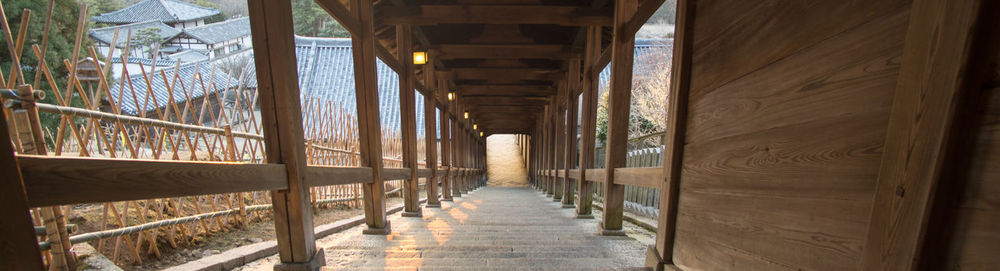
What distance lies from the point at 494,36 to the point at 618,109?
8.13ft

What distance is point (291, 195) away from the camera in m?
1.68

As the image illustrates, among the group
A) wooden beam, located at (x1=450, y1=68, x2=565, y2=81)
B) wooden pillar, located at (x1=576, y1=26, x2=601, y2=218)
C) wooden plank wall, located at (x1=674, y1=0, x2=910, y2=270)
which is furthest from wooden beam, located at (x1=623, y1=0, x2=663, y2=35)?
wooden beam, located at (x1=450, y1=68, x2=565, y2=81)

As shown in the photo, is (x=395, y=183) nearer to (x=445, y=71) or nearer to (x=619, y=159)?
(x=445, y=71)

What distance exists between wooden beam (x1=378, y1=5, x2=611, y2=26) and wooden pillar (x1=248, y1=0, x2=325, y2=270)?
6.45ft

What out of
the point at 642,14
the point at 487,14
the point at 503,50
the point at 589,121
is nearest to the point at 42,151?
the point at 487,14

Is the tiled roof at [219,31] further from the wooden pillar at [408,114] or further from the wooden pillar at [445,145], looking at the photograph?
the wooden pillar at [408,114]

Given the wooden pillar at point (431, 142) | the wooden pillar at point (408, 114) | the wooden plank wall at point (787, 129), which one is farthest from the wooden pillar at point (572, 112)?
the wooden plank wall at point (787, 129)

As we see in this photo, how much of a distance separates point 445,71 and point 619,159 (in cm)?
406

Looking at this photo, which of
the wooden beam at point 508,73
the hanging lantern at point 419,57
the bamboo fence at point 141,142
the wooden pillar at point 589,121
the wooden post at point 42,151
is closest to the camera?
the wooden post at point 42,151

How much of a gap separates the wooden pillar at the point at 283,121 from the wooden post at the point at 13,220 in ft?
2.80

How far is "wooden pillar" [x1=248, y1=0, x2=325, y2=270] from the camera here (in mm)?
1588

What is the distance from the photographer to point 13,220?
2.41 ft

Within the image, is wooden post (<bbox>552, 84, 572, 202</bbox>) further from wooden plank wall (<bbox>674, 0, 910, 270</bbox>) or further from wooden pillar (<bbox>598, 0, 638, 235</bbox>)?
wooden plank wall (<bbox>674, 0, 910, 270</bbox>)

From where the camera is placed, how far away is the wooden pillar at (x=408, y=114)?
375 centimetres
